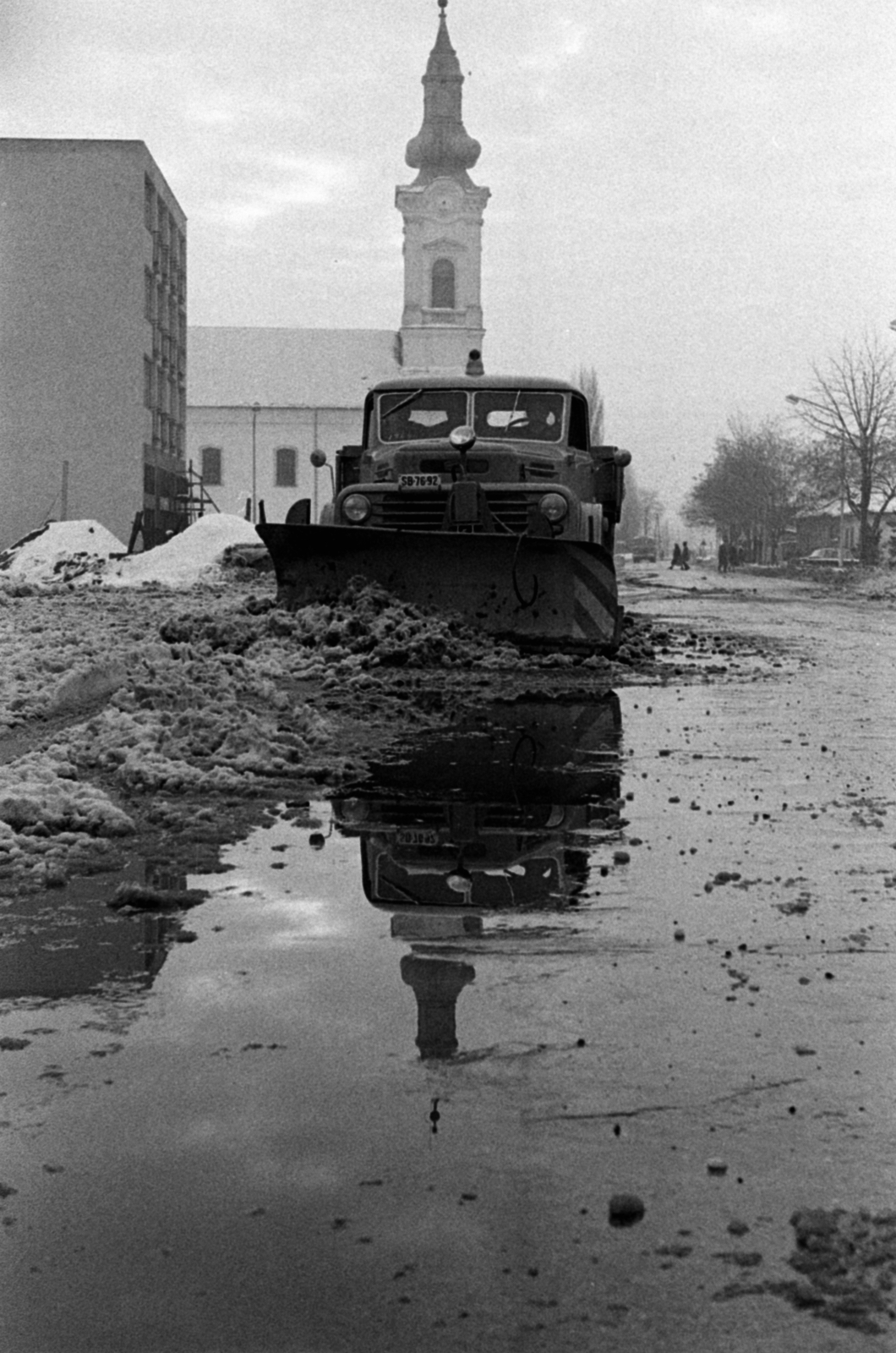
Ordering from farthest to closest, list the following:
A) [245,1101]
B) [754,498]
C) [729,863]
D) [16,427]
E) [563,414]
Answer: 1. [754,498]
2. [16,427]
3. [563,414]
4. [729,863]
5. [245,1101]

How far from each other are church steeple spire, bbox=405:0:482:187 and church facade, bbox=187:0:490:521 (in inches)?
1.5

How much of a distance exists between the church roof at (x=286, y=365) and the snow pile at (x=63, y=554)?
50893 mm

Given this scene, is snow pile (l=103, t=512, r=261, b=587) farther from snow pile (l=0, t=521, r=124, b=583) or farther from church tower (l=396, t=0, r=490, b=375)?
church tower (l=396, t=0, r=490, b=375)

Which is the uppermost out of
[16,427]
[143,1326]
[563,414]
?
[16,427]

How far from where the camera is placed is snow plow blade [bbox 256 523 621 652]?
11883mm

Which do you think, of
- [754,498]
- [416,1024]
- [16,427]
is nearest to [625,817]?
[416,1024]

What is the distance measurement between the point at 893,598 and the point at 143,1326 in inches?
1187

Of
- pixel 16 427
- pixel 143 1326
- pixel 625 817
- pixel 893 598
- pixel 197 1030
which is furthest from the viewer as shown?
pixel 16 427

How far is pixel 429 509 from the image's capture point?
Answer: 12.9 metres

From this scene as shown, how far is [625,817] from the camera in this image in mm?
5859

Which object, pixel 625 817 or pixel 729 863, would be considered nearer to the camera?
pixel 729 863

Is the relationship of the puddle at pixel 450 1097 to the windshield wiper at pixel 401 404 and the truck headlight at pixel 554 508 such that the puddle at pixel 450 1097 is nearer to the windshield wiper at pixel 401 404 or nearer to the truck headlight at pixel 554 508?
the truck headlight at pixel 554 508

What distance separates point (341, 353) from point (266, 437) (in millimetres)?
6097

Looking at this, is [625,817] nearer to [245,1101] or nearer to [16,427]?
[245,1101]
